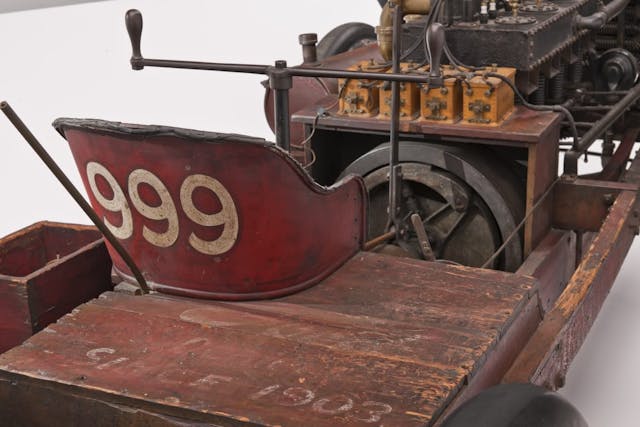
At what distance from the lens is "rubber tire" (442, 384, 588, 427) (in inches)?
83.8

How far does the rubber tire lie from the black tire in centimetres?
300

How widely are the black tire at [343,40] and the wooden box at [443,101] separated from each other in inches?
59.5

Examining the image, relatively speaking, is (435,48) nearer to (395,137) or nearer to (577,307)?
(395,137)

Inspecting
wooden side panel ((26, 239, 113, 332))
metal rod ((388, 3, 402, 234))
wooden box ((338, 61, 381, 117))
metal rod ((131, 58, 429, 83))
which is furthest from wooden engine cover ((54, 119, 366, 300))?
wooden box ((338, 61, 381, 117))

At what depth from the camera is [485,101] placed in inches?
137

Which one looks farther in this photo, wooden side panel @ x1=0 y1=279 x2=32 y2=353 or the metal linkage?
the metal linkage

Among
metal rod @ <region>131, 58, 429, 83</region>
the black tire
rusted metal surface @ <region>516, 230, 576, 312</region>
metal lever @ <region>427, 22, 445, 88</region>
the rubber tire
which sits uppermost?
metal lever @ <region>427, 22, 445, 88</region>

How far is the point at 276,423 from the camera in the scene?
2100 mm

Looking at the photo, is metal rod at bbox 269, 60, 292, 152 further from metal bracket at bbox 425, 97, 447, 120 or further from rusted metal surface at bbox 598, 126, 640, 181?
rusted metal surface at bbox 598, 126, 640, 181

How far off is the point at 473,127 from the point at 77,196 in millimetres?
1437

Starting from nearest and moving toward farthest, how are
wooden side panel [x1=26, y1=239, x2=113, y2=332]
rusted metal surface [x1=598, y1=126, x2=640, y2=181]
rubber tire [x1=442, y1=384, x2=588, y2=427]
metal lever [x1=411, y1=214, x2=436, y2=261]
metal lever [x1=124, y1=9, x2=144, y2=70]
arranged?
rubber tire [x1=442, y1=384, x2=588, y2=427] → wooden side panel [x1=26, y1=239, x2=113, y2=332] → metal lever [x1=124, y1=9, x2=144, y2=70] → metal lever [x1=411, y1=214, x2=436, y2=261] → rusted metal surface [x1=598, y1=126, x2=640, y2=181]

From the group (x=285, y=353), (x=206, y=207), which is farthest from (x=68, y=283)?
(x=285, y=353)

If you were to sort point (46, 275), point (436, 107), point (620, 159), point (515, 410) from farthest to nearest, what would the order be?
point (620, 159)
point (436, 107)
point (46, 275)
point (515, 410)

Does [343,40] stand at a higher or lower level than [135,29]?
lower
